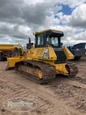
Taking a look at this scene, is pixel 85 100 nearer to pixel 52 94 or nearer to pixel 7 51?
pixel 52 94

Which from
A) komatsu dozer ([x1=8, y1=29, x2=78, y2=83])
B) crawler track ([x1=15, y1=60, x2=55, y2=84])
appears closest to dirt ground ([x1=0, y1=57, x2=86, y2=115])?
crawler track ([x1=15, y1=60, x2=55, y2=84])

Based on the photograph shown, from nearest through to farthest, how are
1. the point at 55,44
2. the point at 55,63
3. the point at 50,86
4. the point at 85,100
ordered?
the point at 85,100, the point at 50,86, the point at 55,63, the point at 55,44

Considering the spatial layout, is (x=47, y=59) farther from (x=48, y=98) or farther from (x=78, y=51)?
(x=78, y=51)

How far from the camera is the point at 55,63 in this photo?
8.76 m

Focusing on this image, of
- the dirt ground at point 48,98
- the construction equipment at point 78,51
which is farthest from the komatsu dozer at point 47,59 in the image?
the construction equipment at point 78,51

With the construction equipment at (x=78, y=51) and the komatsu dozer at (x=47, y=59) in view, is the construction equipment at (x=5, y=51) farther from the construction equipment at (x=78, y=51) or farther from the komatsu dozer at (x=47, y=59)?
the komatsu dozer at (x=47, y=59)

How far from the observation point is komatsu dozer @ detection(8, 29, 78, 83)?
8.20 metres

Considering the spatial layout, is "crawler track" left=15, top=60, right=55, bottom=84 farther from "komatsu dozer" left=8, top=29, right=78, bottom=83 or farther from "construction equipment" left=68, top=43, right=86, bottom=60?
"construction equipment" left=68, top=43, right=86, bottom=60

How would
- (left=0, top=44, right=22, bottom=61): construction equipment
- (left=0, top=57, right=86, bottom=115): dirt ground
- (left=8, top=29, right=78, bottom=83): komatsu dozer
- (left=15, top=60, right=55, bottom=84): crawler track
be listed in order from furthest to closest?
(left=0, top=44, right=22, bottom=61): construction equipment
(left=8, top=29, right=78, bottom=83): komatsu dozer
(left=15, top=60, right=55, bottom=84): crawler track
(left=0, top=57, right=86, bottom=115): dirt ground

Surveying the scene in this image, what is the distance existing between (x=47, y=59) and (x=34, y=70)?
95 cm

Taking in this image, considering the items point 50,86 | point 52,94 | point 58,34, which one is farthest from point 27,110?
point 58,34

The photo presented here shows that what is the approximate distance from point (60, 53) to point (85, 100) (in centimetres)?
356

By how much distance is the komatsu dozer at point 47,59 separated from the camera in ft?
26.9

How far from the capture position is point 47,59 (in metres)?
8.42
